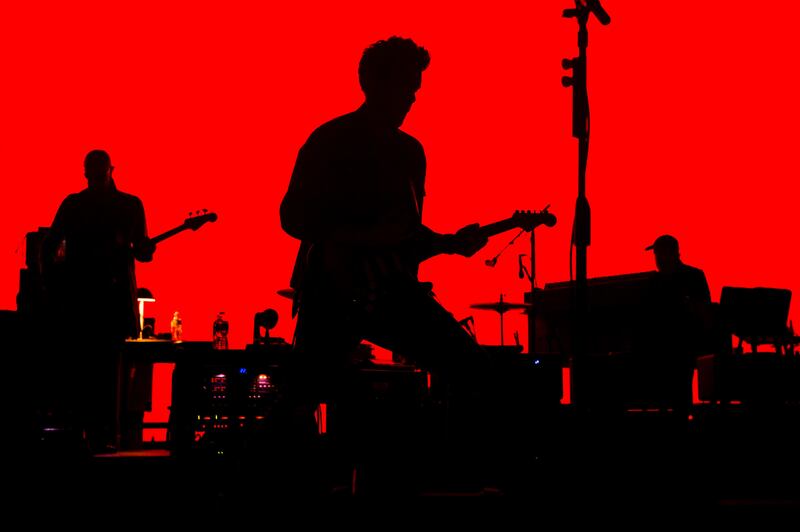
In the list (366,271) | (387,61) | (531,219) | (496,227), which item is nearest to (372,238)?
(366,271)

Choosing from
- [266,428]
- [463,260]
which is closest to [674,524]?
[266,428]

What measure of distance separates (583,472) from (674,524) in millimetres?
1826

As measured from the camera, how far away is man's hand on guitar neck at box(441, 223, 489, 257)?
103 inches

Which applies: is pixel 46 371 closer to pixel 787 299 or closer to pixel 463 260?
pixel 463 260

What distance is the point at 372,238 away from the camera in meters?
2.47

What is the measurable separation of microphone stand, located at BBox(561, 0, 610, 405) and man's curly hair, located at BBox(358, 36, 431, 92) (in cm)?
151

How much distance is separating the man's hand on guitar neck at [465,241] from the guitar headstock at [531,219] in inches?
19.2

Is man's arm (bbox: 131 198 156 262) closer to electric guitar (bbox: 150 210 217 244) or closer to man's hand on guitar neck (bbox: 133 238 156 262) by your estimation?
man's hand on guitar neck (bbox: 133 238 156 262)

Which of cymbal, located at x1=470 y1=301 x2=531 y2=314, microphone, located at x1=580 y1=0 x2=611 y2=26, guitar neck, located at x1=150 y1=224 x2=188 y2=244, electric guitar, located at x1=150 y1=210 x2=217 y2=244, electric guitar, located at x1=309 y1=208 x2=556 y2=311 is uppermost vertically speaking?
microphone, located at x1=580 y1=0 x2=611 y2=26

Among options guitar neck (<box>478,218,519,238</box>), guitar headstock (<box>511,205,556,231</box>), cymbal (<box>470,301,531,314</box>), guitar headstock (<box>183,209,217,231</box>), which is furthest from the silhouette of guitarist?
cymbal (<box>470,301,531,314</box>)

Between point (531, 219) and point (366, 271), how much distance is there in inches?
42.6

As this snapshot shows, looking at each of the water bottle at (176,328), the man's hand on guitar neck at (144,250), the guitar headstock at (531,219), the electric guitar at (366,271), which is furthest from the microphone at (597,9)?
the water bottle at (176,328)

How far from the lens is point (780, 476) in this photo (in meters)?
4.79

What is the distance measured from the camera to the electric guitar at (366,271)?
2414 mm
